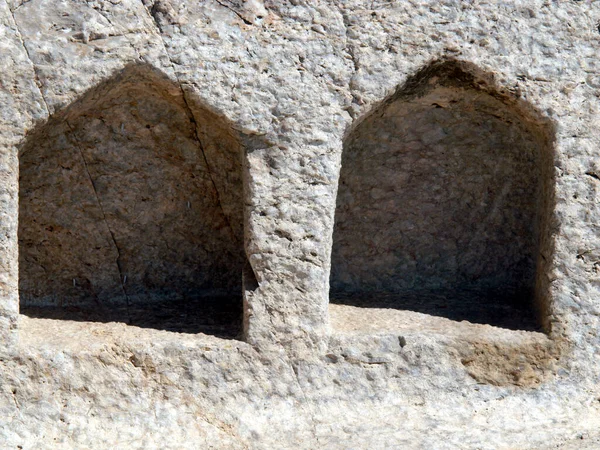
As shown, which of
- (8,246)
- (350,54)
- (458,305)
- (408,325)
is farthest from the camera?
(458,305)

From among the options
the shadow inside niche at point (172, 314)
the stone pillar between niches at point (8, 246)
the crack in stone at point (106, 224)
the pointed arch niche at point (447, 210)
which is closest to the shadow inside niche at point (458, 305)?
the pointed arch niche at point (447, 210)

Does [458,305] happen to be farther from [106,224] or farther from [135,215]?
[106,224]

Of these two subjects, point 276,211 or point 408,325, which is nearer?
point 276,211

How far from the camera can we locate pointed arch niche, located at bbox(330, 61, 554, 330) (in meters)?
4.20

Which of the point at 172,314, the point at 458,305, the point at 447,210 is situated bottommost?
the point at 172,314

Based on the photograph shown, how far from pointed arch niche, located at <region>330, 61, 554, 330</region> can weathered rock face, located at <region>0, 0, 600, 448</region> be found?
15mm

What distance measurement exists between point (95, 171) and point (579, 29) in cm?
208

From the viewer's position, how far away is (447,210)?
14.7ft

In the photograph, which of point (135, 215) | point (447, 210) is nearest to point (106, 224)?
point (135, 215)

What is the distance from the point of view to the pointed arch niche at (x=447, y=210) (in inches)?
165

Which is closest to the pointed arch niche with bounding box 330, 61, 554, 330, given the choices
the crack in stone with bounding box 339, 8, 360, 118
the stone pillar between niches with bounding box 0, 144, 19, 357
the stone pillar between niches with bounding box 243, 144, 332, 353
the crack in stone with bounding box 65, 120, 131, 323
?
the crack in stone with bounding box 339, 8, 360, 118

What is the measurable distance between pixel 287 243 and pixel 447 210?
3.26 ft

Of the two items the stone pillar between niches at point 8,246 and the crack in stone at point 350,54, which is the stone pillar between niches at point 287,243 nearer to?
the crack in stone at point 350,54

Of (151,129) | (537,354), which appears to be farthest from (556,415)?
(151,129)
